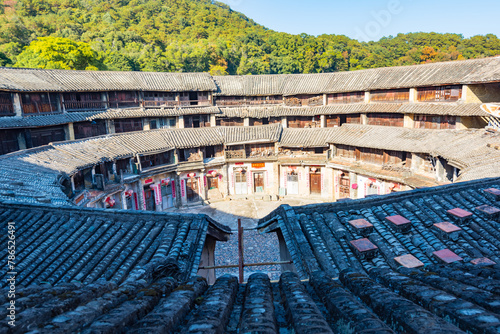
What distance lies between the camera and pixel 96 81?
31.8 metres

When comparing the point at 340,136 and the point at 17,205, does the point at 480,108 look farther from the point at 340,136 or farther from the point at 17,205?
the point at 17,205

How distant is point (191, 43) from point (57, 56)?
42.3 meters

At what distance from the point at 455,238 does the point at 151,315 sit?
8.47m

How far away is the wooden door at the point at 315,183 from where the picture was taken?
34.3 m

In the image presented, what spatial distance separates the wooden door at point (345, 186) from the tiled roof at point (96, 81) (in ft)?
58.0

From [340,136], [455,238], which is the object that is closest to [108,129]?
[340,136]

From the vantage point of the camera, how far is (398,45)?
3489 inches

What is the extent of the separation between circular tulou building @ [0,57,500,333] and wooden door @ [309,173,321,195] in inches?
5.9

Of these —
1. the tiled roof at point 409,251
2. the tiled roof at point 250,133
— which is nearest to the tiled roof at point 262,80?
the tiled roof at point 250,133

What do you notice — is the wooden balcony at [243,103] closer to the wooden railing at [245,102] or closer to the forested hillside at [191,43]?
the wooden railing at [245,102]

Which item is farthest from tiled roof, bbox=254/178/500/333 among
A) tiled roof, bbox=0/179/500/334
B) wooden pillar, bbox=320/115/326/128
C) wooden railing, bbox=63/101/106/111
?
wooden railing, bbox=63/101/106/111

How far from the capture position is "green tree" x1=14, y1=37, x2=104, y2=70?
4306cm

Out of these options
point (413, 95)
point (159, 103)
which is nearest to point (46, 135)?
point (159, 103)

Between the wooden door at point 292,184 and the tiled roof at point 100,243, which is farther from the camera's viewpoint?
the wooden door at point 292,184
